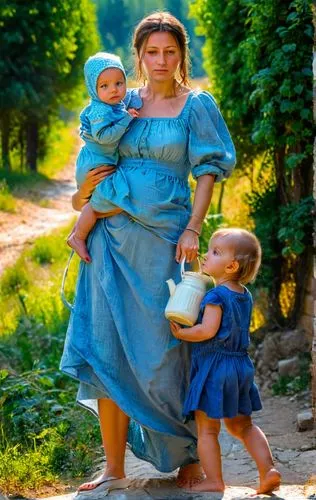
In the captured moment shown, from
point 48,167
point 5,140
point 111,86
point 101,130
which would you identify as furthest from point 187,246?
point 48,167

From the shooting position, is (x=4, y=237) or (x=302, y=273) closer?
(x=302, y=273)

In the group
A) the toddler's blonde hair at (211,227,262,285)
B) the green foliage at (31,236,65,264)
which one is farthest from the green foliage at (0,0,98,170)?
the toddler's blonde hair at (211,227,262,285)

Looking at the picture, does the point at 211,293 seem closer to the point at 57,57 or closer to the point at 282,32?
the point at 282,32

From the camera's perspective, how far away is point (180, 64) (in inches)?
180

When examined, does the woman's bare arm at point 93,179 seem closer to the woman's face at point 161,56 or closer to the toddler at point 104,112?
the toddler at point 104,112

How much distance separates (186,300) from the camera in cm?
428

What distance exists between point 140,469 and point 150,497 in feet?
3.26

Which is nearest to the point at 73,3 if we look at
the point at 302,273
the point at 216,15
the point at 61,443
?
the point at 216,15

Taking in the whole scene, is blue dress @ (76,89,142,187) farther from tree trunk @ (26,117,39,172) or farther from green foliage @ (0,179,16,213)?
tree trunk @ (26,117,39,172)

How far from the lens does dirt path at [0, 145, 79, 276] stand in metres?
12.2

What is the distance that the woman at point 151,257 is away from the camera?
4461 millimetres

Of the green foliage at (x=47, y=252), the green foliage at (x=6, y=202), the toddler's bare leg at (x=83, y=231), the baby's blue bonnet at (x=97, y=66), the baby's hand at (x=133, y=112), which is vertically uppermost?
the green foliage at (x=6, y=202)

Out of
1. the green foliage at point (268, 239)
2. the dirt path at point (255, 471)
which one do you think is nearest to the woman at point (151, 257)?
the dirt path at point (255, 471)

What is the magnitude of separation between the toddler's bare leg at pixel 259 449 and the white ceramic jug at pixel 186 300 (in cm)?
48
